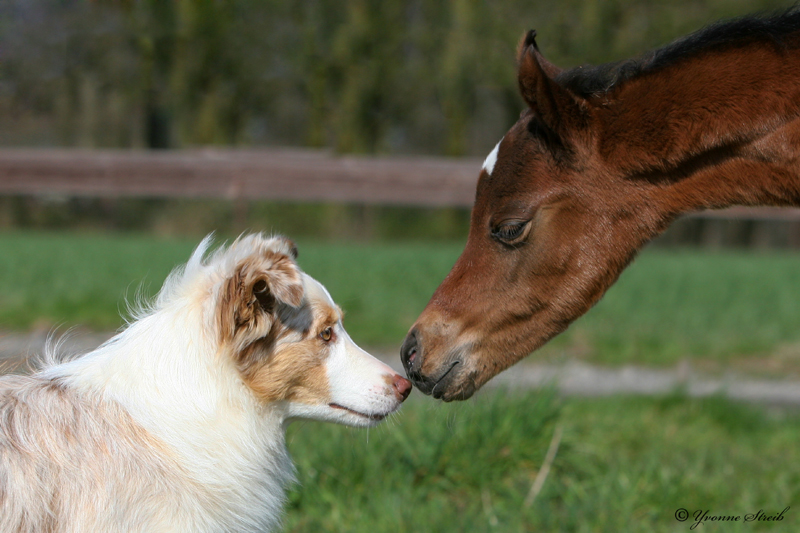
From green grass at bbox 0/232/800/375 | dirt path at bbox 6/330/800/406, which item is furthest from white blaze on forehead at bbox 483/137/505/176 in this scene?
dirt path at bbox 6/330/800/406

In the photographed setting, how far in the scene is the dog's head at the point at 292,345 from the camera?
110 inches

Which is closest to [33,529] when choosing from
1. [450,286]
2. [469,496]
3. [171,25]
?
[450,286]

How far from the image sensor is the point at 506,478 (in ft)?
14.1

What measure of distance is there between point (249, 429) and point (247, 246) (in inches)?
28.2

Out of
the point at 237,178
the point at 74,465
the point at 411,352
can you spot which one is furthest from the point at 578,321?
the point at 237,178

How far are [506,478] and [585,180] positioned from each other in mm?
1941

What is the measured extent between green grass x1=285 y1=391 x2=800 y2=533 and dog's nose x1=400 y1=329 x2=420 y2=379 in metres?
→ 0.60

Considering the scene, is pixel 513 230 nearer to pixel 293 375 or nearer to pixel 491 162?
pixel 491 162

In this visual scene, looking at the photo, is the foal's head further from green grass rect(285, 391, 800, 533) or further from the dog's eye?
green grass rect(285, 391, 800, 533)

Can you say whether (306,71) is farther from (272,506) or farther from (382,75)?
(272,506)

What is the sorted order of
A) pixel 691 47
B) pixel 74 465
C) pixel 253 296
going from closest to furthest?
pixel 74 465
pixel 253 296
pixel 691 47

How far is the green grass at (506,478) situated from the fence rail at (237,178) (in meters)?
11.7

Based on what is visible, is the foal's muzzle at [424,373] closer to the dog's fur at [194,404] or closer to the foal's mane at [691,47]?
the dog's fur at [194,404]

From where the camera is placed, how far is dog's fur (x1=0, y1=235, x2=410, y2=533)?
2.56 metres
